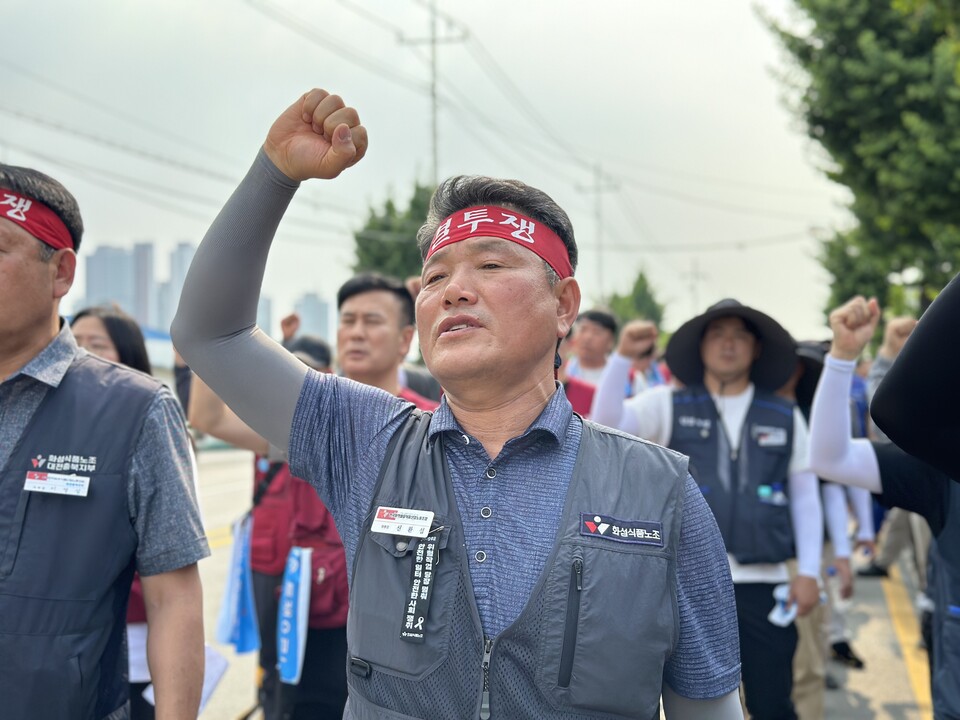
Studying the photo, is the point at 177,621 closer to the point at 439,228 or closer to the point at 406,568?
the point at 406,568

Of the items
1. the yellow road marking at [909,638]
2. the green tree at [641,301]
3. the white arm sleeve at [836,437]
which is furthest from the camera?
the green tree at [641,301]

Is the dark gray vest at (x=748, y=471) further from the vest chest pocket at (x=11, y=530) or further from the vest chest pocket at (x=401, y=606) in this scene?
the vest chest pocket at (x=11, y=530)

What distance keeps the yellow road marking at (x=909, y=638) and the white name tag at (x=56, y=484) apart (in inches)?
164

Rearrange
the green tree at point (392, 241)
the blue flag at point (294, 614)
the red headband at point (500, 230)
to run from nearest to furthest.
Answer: the red headband at point (500, 230), the blue flag at point (294, 614), the green tree at point (392, 241)

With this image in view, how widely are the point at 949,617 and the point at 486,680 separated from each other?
1.70 meters

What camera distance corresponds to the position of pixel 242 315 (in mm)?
2092

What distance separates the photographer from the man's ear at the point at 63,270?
8.65ft

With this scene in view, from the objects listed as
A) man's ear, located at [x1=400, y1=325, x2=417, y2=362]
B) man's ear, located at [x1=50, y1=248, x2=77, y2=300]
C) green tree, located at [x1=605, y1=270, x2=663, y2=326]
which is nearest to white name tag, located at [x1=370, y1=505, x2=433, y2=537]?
man's ear, located at [x1=50, y1=248, x2=77, y2=300]

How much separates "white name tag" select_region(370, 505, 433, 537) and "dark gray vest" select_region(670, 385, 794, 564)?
2.67 m

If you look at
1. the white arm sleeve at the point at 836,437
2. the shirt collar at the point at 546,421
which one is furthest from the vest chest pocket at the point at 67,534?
the white arm sleeve at the point at 836,437

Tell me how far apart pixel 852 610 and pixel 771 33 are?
33.0 feet

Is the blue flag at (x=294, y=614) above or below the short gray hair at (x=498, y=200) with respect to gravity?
below

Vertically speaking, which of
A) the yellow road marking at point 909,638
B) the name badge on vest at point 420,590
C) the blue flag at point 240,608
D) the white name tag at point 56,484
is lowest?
the yellow road marking at point 909,638

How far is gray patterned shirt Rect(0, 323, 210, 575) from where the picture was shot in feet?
8.25
